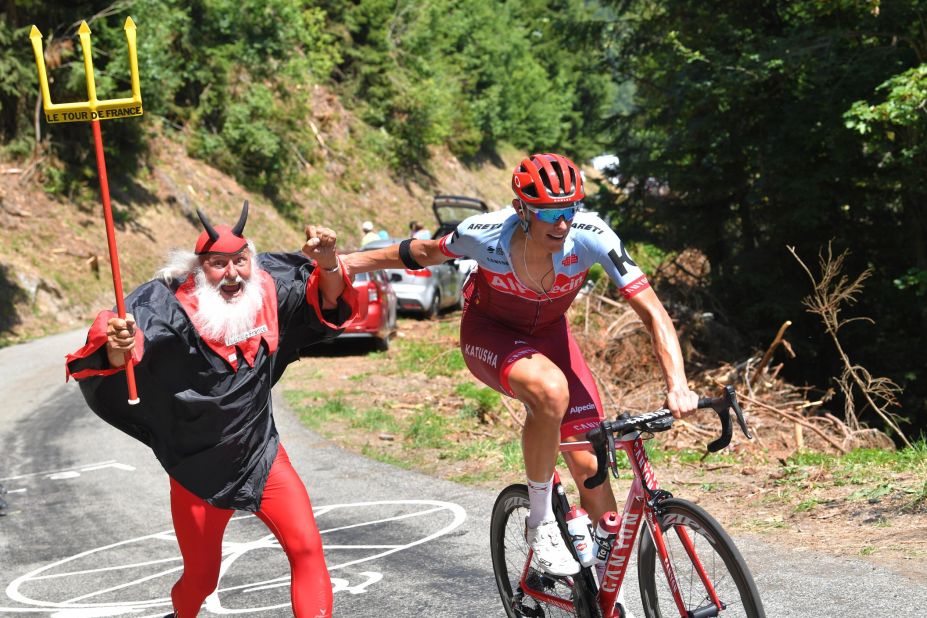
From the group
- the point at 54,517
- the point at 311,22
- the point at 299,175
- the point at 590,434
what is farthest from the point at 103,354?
the point at 311,22

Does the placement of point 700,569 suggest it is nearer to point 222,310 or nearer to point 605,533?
point 605,533

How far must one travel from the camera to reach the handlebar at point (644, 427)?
388cm

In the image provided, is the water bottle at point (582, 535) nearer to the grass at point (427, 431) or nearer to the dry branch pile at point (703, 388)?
the dry branch pile at point (703, 388)

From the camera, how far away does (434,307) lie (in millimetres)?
22000

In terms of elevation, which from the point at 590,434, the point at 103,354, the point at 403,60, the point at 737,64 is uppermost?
the point at 403,60

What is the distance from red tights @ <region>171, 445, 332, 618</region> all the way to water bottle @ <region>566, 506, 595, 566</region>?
1102 millimetres

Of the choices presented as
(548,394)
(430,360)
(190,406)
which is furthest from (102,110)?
(430,360)

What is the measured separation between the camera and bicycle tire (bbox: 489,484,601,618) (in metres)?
4.96

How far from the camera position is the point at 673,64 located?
675 inches

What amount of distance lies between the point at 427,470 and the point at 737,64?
9234 millimetres

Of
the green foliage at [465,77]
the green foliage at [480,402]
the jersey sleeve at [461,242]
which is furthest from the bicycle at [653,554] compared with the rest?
the green foliage at [465,77]

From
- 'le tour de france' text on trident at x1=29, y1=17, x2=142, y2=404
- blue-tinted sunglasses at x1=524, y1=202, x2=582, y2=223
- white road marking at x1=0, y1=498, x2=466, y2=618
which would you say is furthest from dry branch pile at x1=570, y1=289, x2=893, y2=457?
'le tour de france' text on trident at x1=29, y1=17, x2=142, y2=404

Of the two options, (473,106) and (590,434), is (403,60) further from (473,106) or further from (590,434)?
(590,434)

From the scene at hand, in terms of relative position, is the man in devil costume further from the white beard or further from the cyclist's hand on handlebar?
the cyclist's hand on handlebar
